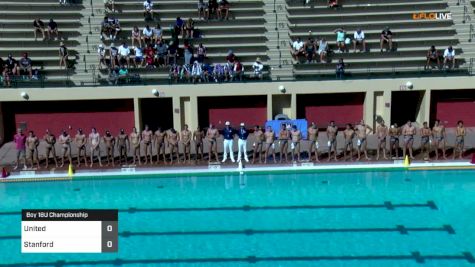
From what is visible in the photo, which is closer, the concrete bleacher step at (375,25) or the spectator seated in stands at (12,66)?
the spectator seated in stands at (12,66)

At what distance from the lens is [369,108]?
77.6ft

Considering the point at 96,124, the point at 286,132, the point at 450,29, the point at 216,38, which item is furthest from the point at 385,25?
the point at 96,124

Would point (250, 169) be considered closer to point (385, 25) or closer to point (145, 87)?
Result: point (145, 87)

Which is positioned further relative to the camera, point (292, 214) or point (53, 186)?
point (53, 186)

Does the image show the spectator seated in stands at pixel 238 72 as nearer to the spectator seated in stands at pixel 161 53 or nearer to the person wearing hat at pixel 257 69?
the person wearing hat at pixel 257 69

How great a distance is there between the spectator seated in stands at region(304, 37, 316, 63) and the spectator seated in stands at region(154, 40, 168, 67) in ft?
17.7

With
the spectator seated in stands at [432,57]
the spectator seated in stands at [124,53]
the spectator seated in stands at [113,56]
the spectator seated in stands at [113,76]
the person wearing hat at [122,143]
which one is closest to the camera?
the person wearing hat at [122,143]

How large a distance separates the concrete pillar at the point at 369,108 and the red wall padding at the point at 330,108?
444 mm

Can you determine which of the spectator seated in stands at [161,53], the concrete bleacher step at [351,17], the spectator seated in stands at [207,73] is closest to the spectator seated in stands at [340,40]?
the concrete bleacher step at [351,17]

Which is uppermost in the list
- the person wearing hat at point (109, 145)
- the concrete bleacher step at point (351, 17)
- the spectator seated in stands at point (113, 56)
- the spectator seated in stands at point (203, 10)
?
the spectator seated in stands at point (203, 10)

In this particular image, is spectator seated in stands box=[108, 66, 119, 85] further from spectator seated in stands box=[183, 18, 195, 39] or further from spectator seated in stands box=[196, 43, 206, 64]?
spectator seated in stands box=[183, 18, 195, 39]

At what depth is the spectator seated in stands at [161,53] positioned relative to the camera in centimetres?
2427

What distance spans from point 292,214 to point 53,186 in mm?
7156

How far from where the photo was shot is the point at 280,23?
1032 inches
